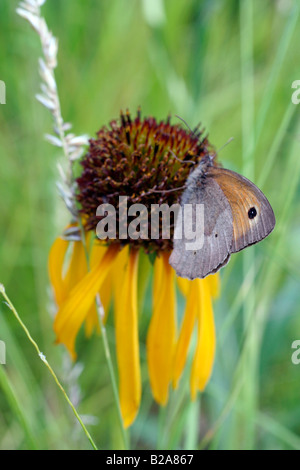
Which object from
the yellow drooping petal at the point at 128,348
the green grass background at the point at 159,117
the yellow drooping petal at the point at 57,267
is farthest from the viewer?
the green grass background at the point at 159,117

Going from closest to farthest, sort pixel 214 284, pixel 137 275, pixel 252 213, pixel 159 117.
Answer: pixel 252 213 → pixel 137 275 → pixel 214 284 → pixel 159 117

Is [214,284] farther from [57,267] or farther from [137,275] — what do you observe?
[57,267]

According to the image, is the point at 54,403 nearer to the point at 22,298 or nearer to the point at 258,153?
the point at 22,298

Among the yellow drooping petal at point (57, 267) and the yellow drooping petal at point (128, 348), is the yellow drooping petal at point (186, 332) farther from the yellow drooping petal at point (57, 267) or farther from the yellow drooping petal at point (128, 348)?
the yellow drooping petal at point (57, 267)

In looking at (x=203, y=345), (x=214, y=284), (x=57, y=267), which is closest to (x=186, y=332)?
(x=203, y=345)

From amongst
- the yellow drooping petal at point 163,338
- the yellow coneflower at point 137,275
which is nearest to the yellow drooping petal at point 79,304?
the yellow coneflower at point 137,275

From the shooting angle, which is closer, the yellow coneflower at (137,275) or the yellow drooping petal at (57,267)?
the yellow coneflower at (137,275)
